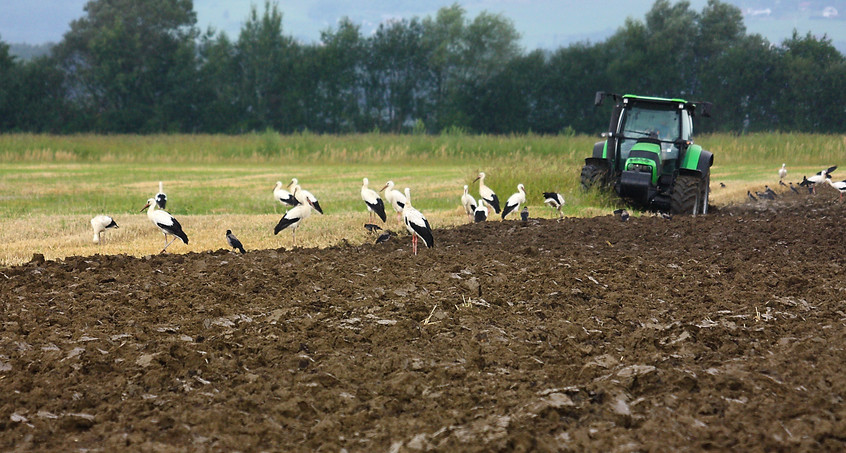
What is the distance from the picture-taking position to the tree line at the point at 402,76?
59.5 meters

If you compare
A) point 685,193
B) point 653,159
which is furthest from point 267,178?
point 685,193

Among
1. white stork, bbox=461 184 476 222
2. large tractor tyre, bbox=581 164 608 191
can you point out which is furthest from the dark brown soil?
large tractor tyre, bbox=581 164 608 191

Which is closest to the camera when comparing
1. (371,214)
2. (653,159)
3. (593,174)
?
(371,214)

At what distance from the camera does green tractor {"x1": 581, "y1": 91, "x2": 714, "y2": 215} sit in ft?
45.6

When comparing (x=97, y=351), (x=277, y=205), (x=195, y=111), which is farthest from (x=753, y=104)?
(x=97, y=351)

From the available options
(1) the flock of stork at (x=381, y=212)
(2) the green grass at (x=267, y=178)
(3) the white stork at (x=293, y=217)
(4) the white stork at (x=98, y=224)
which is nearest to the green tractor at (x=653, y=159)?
(2) the green grass at (x=267, y=178)

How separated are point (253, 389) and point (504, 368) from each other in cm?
154

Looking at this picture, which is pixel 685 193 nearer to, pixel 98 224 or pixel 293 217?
pixel 293 217

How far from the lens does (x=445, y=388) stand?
4.89m

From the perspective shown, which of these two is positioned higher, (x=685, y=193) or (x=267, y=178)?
(x=685, y=193)

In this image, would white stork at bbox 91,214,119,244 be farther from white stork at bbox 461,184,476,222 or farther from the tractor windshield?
the tractor windshield

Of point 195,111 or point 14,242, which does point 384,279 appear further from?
point 195,111

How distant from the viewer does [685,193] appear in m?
13.9

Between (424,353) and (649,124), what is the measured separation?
1074cm
